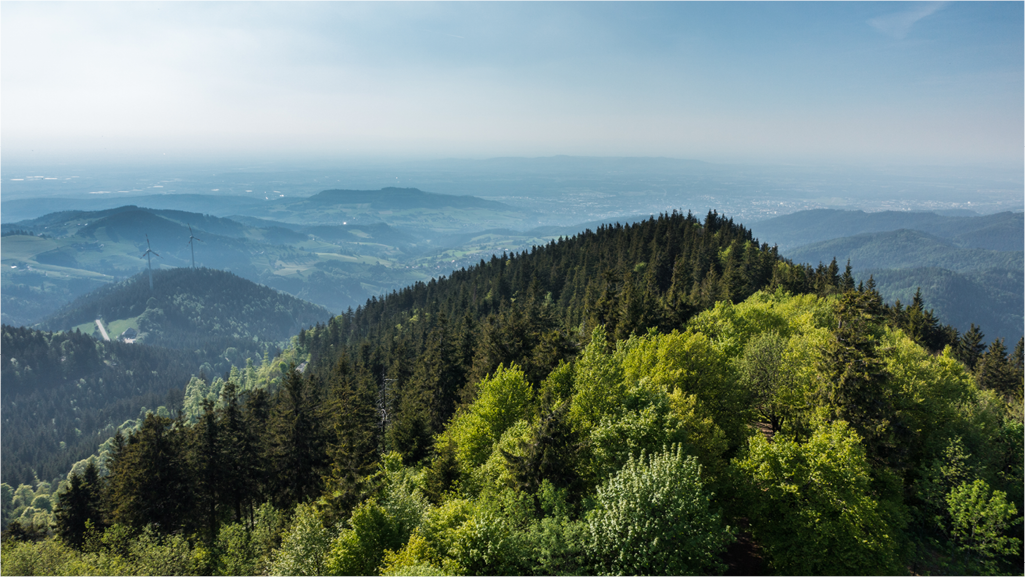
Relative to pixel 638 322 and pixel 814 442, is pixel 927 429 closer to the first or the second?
pixel 814 442

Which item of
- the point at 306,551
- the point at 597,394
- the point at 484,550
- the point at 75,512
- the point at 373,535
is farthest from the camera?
the point at 75,512

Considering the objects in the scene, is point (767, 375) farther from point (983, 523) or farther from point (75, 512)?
point (75, 512)

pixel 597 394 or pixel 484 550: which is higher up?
pixel 597 394

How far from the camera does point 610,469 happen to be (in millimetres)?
24281

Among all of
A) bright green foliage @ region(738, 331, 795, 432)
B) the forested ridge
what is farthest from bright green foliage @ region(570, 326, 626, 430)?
bright green foliage @ region(738, 331, 795, 432)

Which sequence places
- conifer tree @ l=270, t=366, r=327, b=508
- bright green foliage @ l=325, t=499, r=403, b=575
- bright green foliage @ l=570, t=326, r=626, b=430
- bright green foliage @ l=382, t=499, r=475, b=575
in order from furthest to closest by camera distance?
conifer tree @ l=270, t=366, r=327, b=508, bright green foliage @ l=570, t=326, r=626, b=430, bright green foliage @ l=325, t=499, r=403, b=575, bright green foliage @ l=382, t=499, r=475, b=575

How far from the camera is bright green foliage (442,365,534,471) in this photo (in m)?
32.0

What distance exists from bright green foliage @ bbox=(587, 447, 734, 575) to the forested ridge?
0.09 metres

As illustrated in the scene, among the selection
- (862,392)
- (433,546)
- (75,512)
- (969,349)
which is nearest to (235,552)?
(75,512)

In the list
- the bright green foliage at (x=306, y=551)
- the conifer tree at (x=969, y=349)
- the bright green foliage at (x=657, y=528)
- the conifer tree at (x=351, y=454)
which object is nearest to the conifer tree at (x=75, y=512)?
the conifer tree at (x=351, y=454)

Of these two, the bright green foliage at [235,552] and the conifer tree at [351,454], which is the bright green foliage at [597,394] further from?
the bright green foliage at [235,552]

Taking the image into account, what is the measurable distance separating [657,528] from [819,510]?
33.5 ft

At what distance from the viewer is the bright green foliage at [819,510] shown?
2144cm

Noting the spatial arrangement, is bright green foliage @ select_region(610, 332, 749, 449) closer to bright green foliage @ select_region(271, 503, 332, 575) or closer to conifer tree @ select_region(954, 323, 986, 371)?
bright green foliage @ select_region(271, 503, 332, 575)
